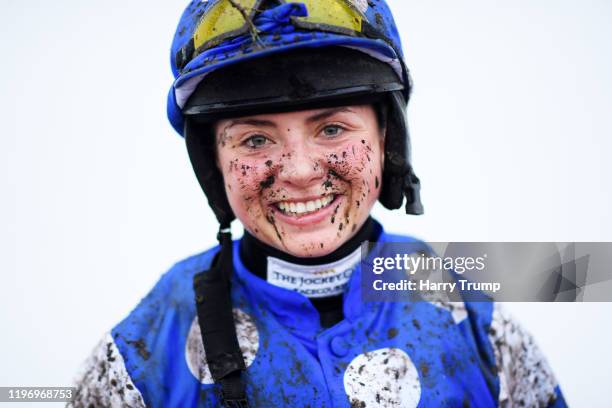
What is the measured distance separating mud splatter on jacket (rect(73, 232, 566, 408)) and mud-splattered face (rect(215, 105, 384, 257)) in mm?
263

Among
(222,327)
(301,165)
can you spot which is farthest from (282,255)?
(301,165)

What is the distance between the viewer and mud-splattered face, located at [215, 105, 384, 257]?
1893mm

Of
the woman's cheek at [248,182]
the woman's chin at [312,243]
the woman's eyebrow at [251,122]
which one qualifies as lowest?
the woman's chin at [312,243]

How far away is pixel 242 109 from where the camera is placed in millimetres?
1867

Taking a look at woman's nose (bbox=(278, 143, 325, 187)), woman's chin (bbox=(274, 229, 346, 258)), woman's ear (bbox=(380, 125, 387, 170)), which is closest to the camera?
woman's nose (bbox=(278, 143, 325, 187))

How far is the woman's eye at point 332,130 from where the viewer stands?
1942mm

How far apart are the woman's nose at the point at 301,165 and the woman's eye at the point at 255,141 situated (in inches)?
3.9

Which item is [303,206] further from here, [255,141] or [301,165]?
[255,141]

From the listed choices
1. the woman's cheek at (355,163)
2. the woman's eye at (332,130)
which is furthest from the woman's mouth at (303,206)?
the woman's eye at (332,130)

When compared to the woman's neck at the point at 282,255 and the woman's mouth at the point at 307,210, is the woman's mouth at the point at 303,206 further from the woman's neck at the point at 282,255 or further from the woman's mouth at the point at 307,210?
the woman's neck at the point at 282,255
